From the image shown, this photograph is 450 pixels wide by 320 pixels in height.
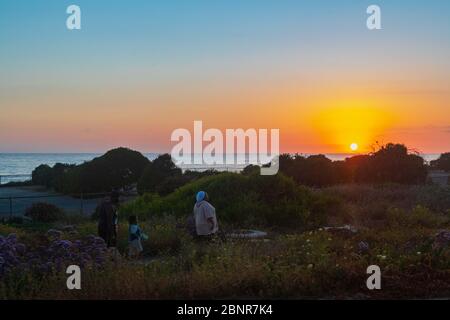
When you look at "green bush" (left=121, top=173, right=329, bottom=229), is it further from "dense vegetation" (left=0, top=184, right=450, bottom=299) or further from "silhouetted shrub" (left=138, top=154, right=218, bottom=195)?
"silhouetted shrub" (left=138, top=154, right=218, bottom=195)

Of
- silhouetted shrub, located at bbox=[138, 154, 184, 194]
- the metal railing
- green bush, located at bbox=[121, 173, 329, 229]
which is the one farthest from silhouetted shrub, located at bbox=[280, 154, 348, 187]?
green bush, located at bbox=[121, 173, 329, 229]

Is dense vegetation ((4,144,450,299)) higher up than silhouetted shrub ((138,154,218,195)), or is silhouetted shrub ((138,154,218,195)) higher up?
silhouetted shrub ((138,154,218,195))

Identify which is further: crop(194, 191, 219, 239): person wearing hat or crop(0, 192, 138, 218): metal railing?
crop(0, 192, 138, 218): metal railing

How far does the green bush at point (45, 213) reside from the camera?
22.2m

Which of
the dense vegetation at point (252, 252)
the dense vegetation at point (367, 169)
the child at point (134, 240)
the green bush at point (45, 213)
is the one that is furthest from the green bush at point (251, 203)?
the dense vegetation at point (367, 169)

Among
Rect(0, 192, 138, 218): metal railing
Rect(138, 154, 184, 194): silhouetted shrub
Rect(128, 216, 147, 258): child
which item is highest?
Rect(138, 154, 184, 194): silhouetted shrub

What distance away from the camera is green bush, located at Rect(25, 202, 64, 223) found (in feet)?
72.8

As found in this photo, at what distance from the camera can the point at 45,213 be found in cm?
2250

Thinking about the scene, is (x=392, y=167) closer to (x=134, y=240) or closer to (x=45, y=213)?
(x=45, y=213)

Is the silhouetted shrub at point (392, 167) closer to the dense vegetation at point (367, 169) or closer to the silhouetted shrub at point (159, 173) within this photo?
the dense vegetation at point (367, 169)

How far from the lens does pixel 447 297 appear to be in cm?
802

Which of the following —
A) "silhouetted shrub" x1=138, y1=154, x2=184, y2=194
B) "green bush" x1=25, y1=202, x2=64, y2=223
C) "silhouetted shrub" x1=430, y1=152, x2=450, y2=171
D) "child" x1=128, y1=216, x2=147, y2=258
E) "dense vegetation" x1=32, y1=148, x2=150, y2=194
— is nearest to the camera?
"child" x1=128, y1=216, x2=147, y2=258
